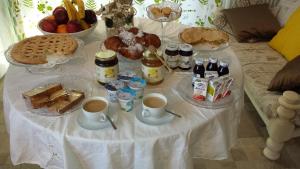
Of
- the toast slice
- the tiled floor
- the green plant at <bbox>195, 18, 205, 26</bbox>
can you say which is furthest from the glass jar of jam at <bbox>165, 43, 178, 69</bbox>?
the green plant at <bbox>195, 18, 205, 26</bbox>

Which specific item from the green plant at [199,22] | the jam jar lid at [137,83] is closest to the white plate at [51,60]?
Answer: the jam jar lid at [137,83]

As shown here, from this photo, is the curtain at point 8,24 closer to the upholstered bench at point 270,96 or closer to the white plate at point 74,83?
the white plate at point 74,83

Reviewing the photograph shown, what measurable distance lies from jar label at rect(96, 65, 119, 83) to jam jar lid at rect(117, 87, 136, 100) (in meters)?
0.09

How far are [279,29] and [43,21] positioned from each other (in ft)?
5.58

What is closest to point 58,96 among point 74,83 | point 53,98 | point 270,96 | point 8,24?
point 53,98

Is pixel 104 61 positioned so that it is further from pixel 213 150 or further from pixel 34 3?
pixel 34 3

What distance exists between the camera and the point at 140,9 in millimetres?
2465

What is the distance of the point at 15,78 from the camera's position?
1.17 meters

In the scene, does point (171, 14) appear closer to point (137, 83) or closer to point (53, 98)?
point (137, 83)

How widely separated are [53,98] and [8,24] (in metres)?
1.71

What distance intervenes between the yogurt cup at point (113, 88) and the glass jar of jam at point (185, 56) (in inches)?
11.4

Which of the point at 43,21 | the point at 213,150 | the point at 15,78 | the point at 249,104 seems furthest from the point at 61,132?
the point at 249,104

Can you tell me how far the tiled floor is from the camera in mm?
1714

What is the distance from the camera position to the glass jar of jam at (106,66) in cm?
105
